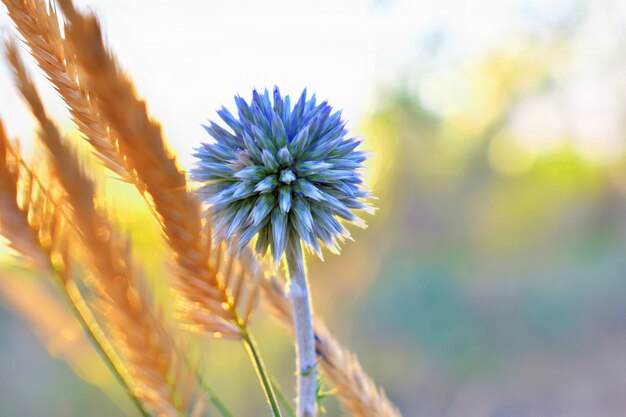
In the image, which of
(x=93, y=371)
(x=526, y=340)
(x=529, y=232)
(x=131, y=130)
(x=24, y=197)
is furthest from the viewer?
(x=529, y=232)

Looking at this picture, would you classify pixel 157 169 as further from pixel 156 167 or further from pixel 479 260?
pixel 479 260

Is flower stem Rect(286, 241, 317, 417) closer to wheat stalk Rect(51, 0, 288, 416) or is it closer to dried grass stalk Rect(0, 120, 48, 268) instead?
wheat stalk Rect(51, 0, 288, 416)

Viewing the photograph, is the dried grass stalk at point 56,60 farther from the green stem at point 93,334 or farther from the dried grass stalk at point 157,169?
the green stem at point 93,334

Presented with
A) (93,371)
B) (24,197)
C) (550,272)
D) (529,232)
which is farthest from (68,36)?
(529,232)

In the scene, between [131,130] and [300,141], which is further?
[300,141]

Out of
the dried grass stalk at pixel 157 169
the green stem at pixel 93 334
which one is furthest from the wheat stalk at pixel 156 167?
the green stem at pixel 93 334

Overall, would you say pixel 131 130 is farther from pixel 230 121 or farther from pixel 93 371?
pixel 93 371

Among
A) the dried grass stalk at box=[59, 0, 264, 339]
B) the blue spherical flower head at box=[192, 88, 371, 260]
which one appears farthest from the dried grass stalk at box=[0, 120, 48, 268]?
the blue spherical flower head at box=[192, 88, 371, 260]
